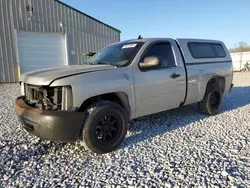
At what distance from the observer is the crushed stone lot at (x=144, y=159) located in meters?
2.51

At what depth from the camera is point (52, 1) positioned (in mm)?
12586

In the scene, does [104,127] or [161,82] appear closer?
[104,127]

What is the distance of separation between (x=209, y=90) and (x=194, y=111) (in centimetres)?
84

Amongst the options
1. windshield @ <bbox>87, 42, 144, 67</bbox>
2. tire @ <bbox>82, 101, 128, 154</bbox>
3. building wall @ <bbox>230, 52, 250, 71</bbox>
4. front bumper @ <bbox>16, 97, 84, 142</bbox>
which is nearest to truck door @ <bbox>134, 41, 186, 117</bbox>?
windshield @ <bbox>87, 42, 144, 67</bbox>

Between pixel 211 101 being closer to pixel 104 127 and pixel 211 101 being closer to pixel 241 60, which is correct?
pixel 104 127

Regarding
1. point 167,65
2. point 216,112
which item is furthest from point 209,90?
point 167,65

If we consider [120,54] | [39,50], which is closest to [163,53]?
[120,54]

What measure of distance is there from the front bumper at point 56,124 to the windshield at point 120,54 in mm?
1281

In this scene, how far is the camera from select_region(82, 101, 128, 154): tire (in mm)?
3055

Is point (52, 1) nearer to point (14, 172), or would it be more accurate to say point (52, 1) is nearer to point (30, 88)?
point (30, 88)

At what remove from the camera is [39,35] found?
482 inches

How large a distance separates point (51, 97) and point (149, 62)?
1765 millimetres

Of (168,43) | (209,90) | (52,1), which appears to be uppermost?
(52,1)

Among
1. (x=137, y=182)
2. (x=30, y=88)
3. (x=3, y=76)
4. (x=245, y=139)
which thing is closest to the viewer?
(x=137, y=182)
